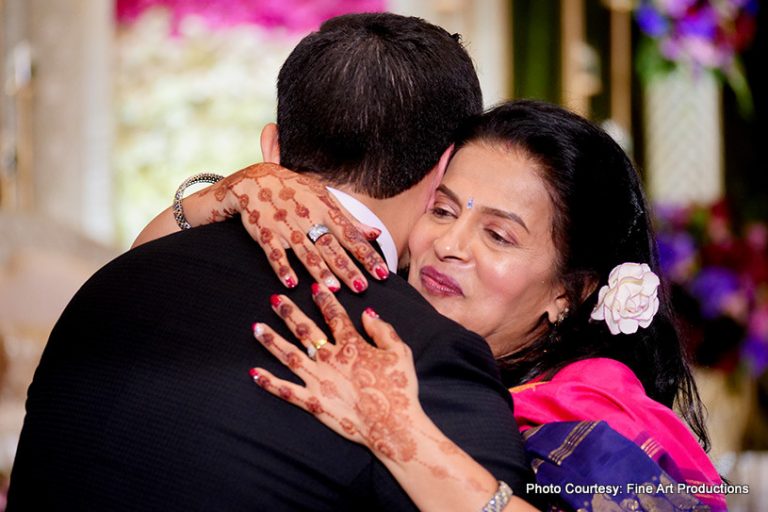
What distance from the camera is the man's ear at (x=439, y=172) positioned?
6.02 feet

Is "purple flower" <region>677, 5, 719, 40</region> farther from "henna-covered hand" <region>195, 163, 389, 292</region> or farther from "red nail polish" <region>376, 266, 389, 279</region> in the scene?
"red nail polish" <region>376, 266, 389, 279</region>

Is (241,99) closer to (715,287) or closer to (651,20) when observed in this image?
(651,20)

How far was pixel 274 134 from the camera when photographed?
1.76 meters

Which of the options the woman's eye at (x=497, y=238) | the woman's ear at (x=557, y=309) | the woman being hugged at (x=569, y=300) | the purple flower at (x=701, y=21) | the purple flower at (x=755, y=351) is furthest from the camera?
the purple flower at (x=701, y=21)

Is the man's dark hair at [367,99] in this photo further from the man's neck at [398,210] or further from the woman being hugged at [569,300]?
the woman being hugged at [569,300]

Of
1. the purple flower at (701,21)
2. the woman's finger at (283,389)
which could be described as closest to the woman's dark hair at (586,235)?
the woman's finger at (283,389)

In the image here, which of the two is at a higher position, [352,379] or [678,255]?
[352,379]

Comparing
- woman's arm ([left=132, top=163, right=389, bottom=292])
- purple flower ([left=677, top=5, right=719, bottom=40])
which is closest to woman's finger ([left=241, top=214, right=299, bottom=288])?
woman's arm ([left=132, top=163, right=389, bottom=292])

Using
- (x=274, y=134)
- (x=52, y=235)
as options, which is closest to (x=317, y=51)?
(x=274, y=134)

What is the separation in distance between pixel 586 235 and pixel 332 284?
2.29 ft

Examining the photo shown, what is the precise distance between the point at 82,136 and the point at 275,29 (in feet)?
3.84

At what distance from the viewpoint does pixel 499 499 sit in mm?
1404

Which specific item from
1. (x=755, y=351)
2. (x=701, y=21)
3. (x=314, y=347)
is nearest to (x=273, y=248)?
(x=314, y=347)

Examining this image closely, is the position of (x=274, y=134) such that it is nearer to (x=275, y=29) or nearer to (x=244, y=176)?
(x=244, y=176)
